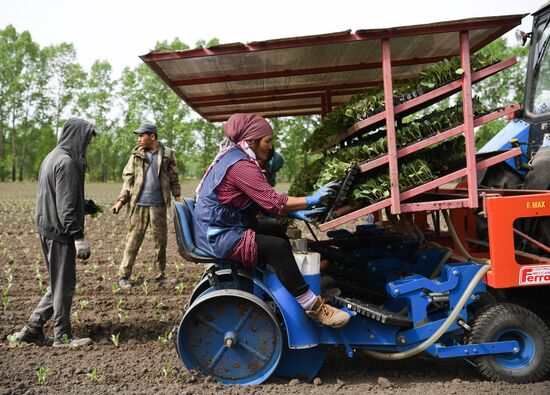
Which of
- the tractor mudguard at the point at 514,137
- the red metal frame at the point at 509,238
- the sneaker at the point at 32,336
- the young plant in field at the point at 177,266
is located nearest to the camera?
the red metal frame at the point at 509,238

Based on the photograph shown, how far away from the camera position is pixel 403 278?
4.13 metres

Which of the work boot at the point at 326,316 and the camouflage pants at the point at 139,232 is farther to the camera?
the camouflage pants at the point at 139,232

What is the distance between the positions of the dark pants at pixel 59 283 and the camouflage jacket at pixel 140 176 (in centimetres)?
225

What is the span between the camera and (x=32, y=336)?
4812 mm

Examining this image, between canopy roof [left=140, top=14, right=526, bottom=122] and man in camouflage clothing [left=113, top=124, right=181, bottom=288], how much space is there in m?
1.12

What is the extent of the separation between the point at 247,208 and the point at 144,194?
3.50m

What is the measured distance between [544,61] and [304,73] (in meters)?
2.34

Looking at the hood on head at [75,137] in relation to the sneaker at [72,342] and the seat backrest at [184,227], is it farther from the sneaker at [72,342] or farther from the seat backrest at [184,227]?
the sneaker at [72,342]

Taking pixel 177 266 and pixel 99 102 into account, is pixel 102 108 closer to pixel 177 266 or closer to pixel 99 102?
pixel 99 102

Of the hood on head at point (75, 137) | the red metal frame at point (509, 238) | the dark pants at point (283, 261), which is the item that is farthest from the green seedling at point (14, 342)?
the red metal frame at point (509, 238)

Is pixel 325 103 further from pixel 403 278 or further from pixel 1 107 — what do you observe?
pixel 1 107

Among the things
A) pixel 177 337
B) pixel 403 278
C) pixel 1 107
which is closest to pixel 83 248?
pixel 177 337

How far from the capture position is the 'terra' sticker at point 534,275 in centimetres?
366

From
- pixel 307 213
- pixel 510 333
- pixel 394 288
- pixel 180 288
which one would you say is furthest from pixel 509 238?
pixel 180 288
